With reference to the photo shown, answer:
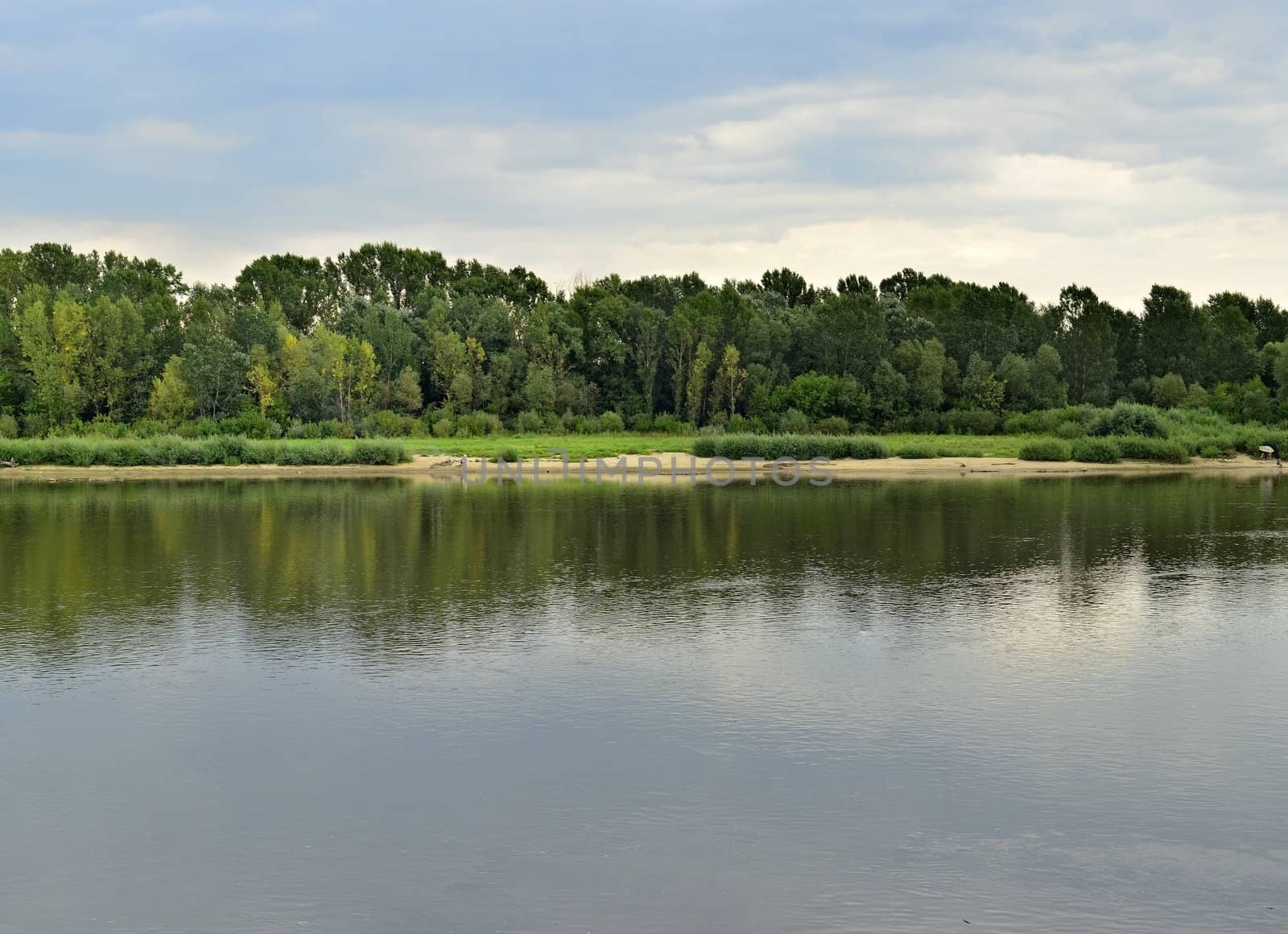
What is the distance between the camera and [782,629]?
52.9 ft

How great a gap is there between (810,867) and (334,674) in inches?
280

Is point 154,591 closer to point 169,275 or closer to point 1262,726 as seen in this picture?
point 1262,726

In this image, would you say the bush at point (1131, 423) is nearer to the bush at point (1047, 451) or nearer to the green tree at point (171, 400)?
the bush at point (1047, 451)

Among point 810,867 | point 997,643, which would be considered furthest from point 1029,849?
point 997,643

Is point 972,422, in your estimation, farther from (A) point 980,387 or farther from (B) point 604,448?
(B) point 604,448

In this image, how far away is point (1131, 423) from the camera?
62844 mm

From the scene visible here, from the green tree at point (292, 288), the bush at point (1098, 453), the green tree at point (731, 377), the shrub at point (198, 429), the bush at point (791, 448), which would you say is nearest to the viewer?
the bush at point (1098, 453)

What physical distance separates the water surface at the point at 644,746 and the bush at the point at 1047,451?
38.0 meters

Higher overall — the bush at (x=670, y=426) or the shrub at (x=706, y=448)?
the bush at (x=670, y=426)

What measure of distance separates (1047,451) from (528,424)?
32030mm

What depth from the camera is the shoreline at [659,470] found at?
52.3m

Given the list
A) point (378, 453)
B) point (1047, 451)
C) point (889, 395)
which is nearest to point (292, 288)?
point (378, 453)

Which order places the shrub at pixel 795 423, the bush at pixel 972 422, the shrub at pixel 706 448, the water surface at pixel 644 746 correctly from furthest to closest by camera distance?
the bush at pixel 972 422 → the shrub at pixel 795 423 → the shrub at pixel 706 448 → the water surface at pixel 644 746

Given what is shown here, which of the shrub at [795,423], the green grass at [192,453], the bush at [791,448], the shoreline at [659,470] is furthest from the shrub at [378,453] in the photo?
the shrub at [795,423]
